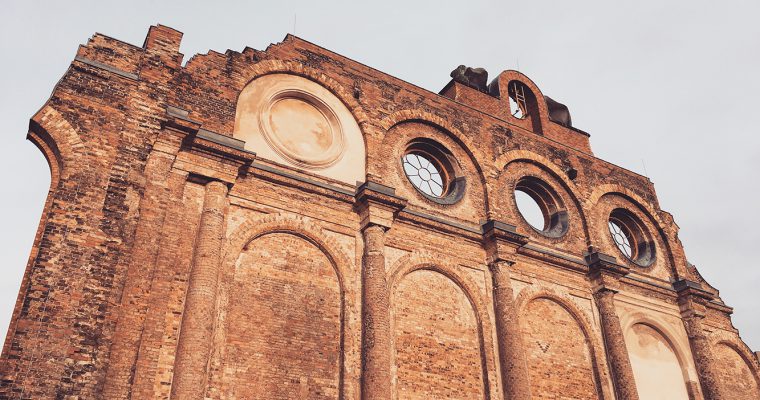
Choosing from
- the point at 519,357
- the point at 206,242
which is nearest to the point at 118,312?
the point at 206,242

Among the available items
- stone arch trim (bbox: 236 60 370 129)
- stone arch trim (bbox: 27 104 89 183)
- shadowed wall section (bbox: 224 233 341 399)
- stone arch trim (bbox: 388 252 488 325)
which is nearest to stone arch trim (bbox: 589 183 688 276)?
stone arch trim (bbox: 388 252 488 325)

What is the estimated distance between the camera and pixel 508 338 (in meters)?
12.6

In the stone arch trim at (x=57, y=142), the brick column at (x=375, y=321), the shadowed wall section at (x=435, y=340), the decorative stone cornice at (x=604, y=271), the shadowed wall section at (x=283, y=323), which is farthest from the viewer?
the decorative stone cornice at (x=604, y=271)

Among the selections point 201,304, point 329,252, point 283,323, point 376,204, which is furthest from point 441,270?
point 201,304

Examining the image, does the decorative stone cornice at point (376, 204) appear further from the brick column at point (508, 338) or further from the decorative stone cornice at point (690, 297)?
the decorative stone cornice at point (690, 297)

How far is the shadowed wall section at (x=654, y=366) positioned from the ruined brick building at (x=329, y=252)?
0.17 ft

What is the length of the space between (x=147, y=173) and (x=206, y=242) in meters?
1.44

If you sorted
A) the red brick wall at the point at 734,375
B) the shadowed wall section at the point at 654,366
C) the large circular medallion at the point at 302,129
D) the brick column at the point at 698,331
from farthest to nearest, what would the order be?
the red brick wall at the point at 734,375 → the brick column at the point at 698,331 → the shadowed wall section at the point at 654,366 → the large circular medallion at the point at 302,129

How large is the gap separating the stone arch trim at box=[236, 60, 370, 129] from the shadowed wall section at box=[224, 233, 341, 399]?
3.44 m

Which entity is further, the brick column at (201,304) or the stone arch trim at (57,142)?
the stone arch trim at (57,142)

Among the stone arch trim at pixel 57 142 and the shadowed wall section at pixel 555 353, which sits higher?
the stone arch trim at pixel 57 142

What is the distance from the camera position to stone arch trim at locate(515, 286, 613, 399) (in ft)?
45.1

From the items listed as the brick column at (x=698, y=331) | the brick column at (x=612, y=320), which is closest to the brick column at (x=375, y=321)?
the brick column at (x=612, y=320)

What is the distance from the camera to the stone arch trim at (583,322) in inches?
541
